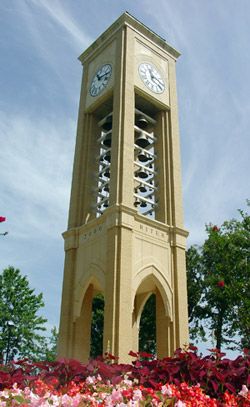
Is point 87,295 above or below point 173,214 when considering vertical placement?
below

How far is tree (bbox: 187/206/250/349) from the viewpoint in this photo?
2642 cm

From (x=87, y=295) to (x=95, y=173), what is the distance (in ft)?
22.4

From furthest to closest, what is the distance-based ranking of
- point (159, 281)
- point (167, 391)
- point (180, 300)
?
point (180, 300) < point (159, 281) < point (167, 391)

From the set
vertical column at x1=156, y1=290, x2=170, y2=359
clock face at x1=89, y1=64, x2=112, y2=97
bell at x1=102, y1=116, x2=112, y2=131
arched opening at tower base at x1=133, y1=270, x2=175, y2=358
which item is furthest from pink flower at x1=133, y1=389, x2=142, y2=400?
clock face at x1=89, y1=64, x2=112, y2=97

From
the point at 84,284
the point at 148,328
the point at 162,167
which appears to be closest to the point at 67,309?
the point at 84,284

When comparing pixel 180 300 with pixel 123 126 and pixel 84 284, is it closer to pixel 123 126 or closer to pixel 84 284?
pixel 84 284

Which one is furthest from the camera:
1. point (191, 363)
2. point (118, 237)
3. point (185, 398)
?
point (118, 237)

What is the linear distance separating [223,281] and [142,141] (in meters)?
9.67

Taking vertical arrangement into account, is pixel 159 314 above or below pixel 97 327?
below

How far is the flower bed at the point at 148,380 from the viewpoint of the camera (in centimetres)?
462

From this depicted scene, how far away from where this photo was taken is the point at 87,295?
21453 millimetres

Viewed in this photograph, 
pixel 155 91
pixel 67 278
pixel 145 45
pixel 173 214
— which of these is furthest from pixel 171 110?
pixel 67 278

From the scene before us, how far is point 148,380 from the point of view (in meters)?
5.32

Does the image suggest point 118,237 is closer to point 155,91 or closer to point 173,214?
point 173,214
